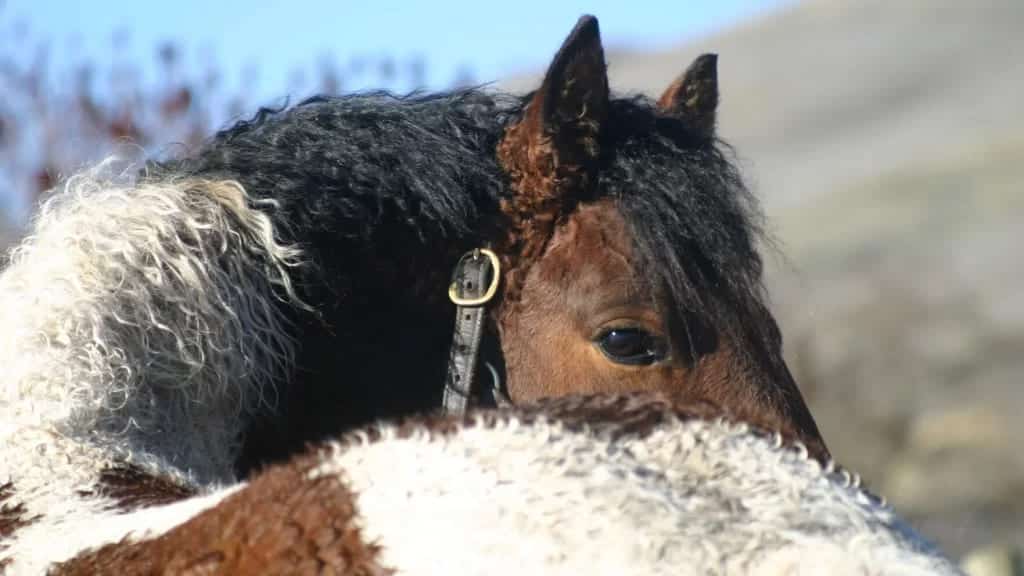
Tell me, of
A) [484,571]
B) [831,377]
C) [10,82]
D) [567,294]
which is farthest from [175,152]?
[831,377]

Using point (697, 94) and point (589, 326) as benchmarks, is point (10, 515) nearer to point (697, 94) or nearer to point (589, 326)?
point (589, 326)

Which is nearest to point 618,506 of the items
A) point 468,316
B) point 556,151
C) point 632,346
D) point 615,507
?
point 615,507

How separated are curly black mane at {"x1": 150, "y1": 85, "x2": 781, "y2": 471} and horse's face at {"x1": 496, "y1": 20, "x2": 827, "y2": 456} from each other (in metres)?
0.03

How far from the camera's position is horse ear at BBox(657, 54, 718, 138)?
367cm

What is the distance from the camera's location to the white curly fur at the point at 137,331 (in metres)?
2.55

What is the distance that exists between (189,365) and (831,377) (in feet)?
37.6

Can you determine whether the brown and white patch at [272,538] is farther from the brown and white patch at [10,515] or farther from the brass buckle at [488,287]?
the brass buckle at [488,287]

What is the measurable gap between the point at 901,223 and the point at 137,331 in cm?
3252

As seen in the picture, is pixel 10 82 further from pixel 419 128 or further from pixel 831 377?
pixel 831 377

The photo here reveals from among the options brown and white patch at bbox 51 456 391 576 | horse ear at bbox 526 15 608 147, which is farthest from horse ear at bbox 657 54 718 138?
brown and white patch at bbox 51 456 391 576

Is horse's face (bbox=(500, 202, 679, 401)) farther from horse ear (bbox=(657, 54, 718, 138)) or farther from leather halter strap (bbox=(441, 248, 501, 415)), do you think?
horse ear (bbox=(657, 54, 718, 138))

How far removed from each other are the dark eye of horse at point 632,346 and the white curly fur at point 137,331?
69 centimetres

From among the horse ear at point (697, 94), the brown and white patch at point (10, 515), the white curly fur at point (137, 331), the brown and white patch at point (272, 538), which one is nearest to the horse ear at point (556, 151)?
the horse ear at point (697, 94)

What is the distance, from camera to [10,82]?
8406 millimetres
